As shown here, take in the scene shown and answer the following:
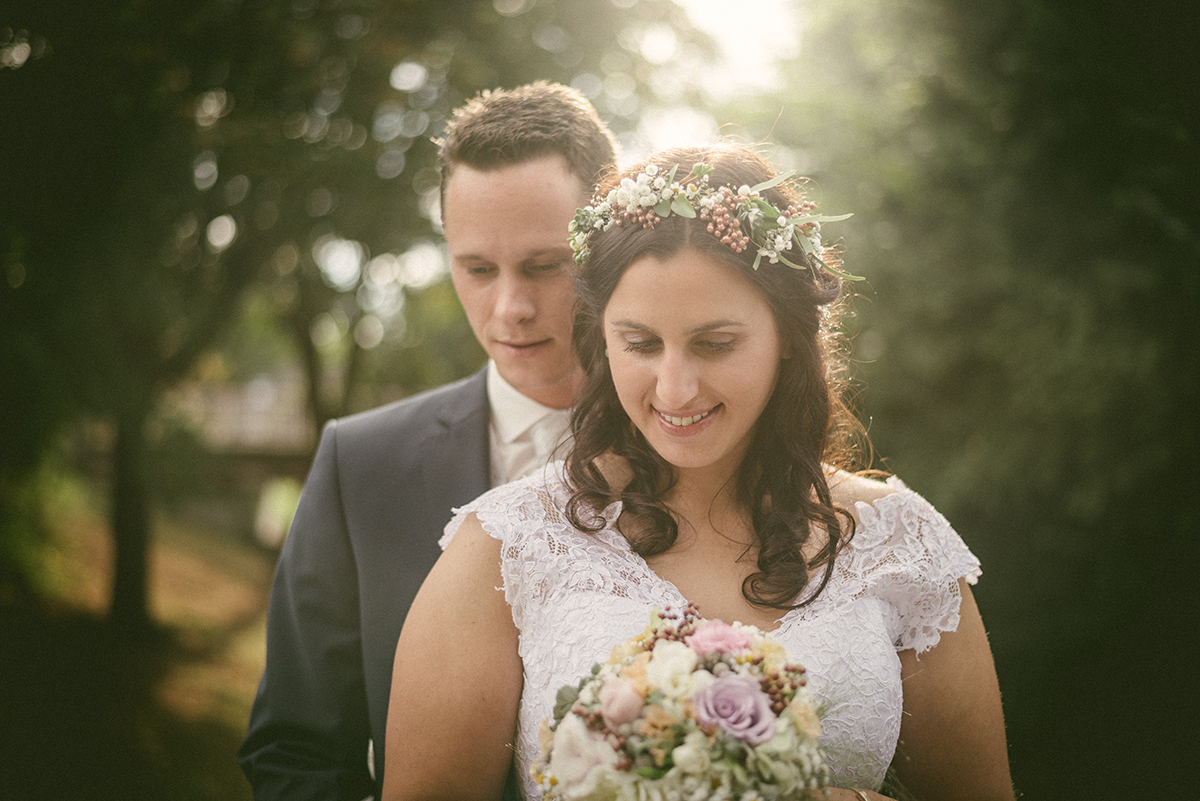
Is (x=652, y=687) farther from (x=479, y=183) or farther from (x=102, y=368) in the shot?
(x=102, y=368)

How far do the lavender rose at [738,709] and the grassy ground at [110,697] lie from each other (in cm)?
A: 842

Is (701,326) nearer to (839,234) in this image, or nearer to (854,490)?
(854,490)

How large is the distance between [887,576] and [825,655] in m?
Answer: 0.37

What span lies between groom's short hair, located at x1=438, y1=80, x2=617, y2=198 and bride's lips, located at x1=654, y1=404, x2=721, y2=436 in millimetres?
1002

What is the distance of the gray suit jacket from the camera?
2.86 m

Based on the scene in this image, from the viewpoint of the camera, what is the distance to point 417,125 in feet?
24.3

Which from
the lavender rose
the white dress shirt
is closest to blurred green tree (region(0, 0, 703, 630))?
the white dress shirt

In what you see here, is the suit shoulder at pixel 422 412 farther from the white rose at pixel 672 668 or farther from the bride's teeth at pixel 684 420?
the white rose at pixel 672 668

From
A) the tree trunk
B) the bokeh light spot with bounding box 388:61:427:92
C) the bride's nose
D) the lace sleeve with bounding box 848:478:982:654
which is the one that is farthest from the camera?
the tree trunk

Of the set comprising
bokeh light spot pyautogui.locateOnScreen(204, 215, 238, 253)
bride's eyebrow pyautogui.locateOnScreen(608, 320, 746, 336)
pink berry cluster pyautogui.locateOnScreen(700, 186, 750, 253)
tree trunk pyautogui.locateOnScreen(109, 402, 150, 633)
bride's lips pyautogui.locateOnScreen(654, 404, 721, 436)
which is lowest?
tree trunk pyautogui.locateOnScreen(109, 402, 150, 633)

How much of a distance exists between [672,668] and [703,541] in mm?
821

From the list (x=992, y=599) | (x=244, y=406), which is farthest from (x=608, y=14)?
(x=244, y=406)

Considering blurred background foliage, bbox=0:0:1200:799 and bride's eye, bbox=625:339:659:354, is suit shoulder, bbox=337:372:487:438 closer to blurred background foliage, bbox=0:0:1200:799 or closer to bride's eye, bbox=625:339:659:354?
bride's eye, bbox=625:339:659:354

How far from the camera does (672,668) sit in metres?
1.76
